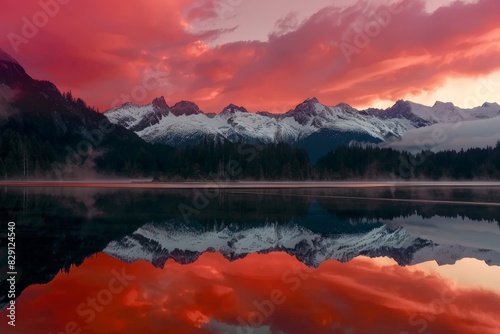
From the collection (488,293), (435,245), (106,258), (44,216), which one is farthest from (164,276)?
(44,216)

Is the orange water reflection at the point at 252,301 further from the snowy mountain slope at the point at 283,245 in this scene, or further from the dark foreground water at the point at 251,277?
the snowy mountain slope at the point at 283,245

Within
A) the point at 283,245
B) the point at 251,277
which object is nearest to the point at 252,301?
the point at 251,277

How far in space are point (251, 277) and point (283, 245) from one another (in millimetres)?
9382

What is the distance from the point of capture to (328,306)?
59.3ft

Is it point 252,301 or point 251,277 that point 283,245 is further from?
point 252,301

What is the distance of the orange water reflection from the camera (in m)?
15.8

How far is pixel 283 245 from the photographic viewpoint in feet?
106

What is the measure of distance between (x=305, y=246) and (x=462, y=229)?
59.0 ft

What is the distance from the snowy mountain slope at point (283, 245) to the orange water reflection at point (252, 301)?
2720mm

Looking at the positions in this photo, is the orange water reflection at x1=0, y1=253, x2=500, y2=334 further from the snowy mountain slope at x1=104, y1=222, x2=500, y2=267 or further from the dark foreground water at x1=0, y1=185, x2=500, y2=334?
the snowy mountain slope at x1=104, y1=222, x2=500, y2=267

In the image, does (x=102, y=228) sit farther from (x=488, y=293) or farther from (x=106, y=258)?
(x=488, y=293)

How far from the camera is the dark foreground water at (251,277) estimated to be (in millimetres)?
16344

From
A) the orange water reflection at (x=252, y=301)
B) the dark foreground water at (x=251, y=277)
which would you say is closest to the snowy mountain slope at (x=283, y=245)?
the dark foreground water at (x=251, y=277)

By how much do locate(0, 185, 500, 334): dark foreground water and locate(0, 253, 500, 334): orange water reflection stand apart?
0.07 meters
